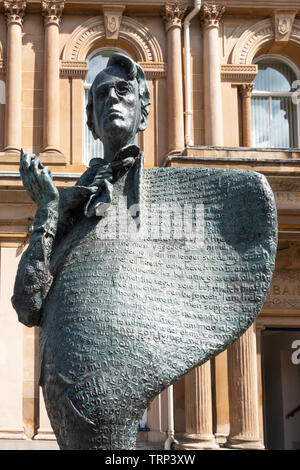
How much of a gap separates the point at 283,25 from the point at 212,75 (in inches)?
78.6

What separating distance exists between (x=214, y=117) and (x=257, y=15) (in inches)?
103

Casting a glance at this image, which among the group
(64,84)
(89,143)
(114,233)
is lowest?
(114,233)

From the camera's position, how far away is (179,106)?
19.4 m

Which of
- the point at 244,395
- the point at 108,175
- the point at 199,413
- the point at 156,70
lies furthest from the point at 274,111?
the point at 108,175

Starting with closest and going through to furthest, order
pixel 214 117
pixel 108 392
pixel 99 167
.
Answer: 1. pixel 108 392
2. pixel 99 167
3. pixel 214 117

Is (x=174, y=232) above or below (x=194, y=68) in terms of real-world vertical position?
below

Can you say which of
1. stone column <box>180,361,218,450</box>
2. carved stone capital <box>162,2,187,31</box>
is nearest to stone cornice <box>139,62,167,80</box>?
carved stone capital <box>162,2,187,31</box>

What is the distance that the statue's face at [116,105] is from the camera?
3.29m

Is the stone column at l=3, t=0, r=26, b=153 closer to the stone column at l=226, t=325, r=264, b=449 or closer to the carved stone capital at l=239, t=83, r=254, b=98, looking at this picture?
the carved stone capital at l=239, t=83, r=254, b=98

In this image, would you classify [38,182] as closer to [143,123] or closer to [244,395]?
[143,123]

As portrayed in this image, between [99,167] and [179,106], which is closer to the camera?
[99,167]

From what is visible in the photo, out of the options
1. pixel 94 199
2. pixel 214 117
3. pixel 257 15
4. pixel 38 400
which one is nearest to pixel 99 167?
pixel 94 199

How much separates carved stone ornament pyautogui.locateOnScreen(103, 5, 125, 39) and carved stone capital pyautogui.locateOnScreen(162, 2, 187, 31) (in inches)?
36.6
